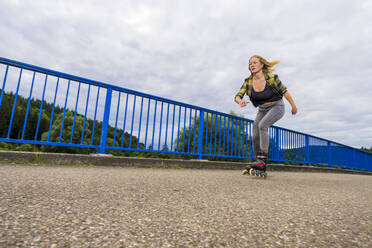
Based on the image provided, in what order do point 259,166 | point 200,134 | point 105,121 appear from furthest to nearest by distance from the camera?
point 200,134, point 105,121, point 259,166

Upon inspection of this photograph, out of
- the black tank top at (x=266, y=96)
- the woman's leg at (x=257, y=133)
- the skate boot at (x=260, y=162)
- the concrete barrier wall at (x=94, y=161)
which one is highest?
the black tank top at (x=266, y=96)

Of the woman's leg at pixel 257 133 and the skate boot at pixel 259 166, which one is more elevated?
the woman's leg at pixel 257 133

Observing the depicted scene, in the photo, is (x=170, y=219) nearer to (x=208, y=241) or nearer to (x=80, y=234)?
(x=208, y=241)

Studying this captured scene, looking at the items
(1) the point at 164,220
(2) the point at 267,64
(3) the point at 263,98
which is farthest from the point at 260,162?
(1) the point at 164,220

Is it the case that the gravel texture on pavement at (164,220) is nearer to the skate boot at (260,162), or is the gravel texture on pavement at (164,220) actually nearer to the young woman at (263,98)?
the skate boot at (260,162)

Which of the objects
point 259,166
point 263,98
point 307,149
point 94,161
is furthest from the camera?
point 307,149

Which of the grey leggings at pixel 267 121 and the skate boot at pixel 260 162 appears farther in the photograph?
the grey leggings at pixel 267 121

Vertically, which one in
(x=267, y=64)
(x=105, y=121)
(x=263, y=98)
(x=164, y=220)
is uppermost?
(x=267, y=64)

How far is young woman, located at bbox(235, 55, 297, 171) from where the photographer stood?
2.93m

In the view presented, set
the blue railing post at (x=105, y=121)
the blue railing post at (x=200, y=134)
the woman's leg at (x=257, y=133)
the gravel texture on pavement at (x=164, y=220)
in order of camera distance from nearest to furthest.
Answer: the gravel texture on pavement at (x=164, y=220), the woman's leg at (x=257, y=133), the blue railing post at (x=105, y=121), the blue railing post at (x=200, y=134)

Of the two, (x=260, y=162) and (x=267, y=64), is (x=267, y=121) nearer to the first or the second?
(x=260, y=162)

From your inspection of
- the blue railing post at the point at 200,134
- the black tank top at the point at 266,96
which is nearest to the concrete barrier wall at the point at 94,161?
the blue railing post at the point at 200,134

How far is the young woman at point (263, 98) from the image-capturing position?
2934mm

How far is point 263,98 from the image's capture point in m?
3.04
